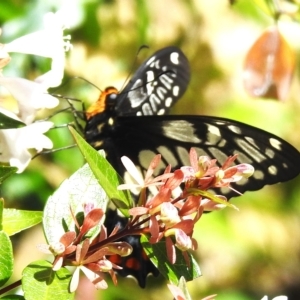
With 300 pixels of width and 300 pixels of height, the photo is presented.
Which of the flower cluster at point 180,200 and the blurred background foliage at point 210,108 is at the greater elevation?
the flower cluster at point 180,200

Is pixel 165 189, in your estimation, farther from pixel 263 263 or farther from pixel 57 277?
pixel 263 263

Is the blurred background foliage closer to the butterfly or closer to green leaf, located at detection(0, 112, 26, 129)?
the butterfly

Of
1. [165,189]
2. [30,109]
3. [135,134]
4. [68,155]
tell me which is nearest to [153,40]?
[68,155]

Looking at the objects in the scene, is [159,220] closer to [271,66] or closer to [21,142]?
[21,142]

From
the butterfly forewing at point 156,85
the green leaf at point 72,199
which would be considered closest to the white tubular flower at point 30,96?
the green leaf at point 72,199

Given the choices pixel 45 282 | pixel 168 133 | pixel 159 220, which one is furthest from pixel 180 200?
pixel 168 133

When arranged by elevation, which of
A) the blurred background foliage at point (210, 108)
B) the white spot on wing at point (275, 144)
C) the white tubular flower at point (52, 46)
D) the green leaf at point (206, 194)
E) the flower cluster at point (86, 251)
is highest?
the white tubular flower at point (52, 46)

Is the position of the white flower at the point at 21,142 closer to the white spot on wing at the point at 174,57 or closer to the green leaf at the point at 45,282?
the green leaf at the point at 45,282
